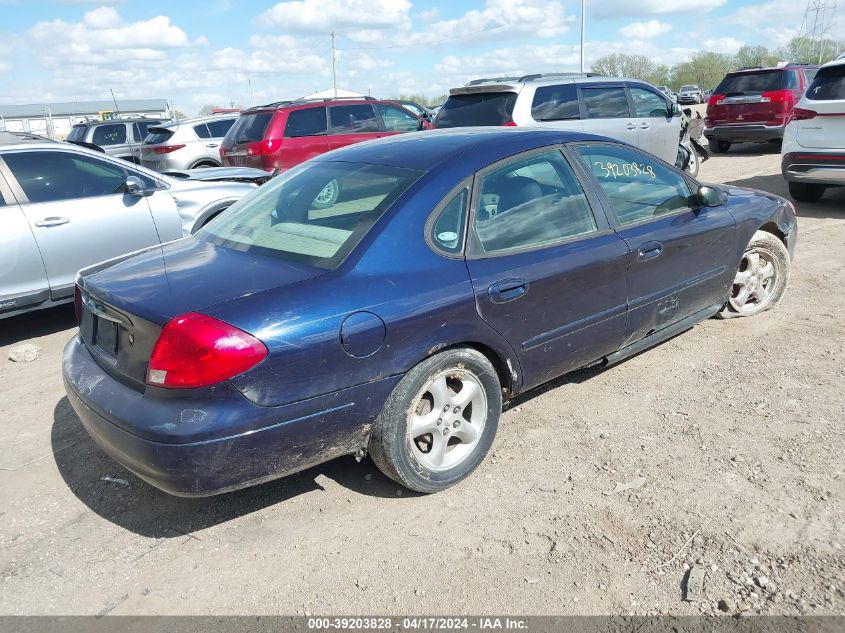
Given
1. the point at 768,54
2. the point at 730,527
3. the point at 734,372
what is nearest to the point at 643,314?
the point at 734,372

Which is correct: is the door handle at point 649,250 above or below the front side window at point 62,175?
below

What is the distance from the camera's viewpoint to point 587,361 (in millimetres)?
3816

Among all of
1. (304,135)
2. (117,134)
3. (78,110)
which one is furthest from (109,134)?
(78,110)

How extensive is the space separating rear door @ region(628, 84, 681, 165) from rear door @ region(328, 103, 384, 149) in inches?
157

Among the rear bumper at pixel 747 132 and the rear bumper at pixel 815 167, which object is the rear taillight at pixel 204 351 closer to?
the rear bumper at pixel 815 167

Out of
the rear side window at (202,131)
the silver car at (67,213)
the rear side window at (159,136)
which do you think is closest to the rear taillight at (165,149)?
the rear side window at (159,136)

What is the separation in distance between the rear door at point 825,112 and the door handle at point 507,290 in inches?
268

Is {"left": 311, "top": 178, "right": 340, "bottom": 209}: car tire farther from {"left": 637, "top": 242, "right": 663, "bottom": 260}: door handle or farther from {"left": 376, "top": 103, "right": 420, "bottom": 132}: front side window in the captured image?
{"left": 376, "top": 103, "right": 420, "bottom": 132}: front side window

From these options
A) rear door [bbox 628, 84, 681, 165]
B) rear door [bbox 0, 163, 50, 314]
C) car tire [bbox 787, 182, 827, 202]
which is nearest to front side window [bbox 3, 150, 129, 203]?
rear door [bbox 0, 163, 50, 314]

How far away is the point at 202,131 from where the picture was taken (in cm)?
1473

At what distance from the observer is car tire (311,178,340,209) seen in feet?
11.2

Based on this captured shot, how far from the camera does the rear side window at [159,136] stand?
14470mm

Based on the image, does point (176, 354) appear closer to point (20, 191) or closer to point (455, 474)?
point (455, 474)

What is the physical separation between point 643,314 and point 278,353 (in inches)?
90.4
